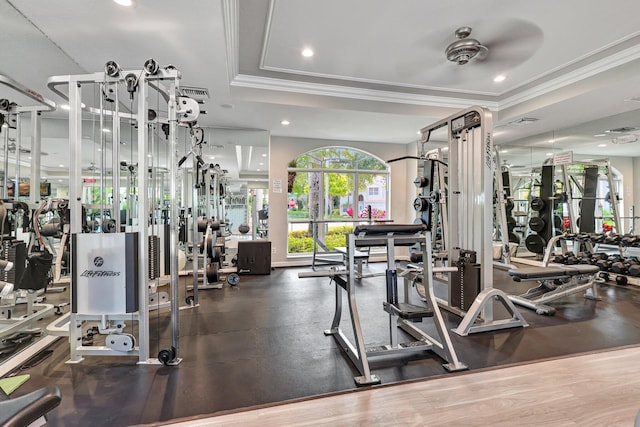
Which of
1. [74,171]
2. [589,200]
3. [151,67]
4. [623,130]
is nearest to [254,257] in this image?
[74,171]

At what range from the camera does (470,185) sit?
10.5 ft

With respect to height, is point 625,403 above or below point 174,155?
below

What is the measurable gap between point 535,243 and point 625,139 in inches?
88.1

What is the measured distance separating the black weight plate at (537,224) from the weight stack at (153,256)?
6593 millimetres

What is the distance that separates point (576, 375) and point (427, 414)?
1219 mm

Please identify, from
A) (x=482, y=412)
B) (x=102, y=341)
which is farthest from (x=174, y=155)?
(x=482, y=412)

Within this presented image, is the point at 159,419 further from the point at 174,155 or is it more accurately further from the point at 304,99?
the point at 304,99

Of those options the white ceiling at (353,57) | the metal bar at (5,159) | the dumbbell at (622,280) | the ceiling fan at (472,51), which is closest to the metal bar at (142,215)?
the white ceiling at (353,57)

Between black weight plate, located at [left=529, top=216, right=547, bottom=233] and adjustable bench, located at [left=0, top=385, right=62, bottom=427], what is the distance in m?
7.17

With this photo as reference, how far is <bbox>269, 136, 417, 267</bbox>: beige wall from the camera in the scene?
247 inches

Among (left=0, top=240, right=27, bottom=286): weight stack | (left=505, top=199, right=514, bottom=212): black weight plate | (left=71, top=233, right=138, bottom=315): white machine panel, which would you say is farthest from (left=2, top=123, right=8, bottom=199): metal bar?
(left=505, top=199, right=514, bottom=212): black weight plate

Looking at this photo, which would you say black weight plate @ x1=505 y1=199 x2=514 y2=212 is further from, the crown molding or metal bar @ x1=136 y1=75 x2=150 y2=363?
metal bar @ x1=136 y1=75 x2=150 y2=363

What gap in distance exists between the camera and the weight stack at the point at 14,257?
2.41 m

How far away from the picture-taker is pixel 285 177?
252 inches
